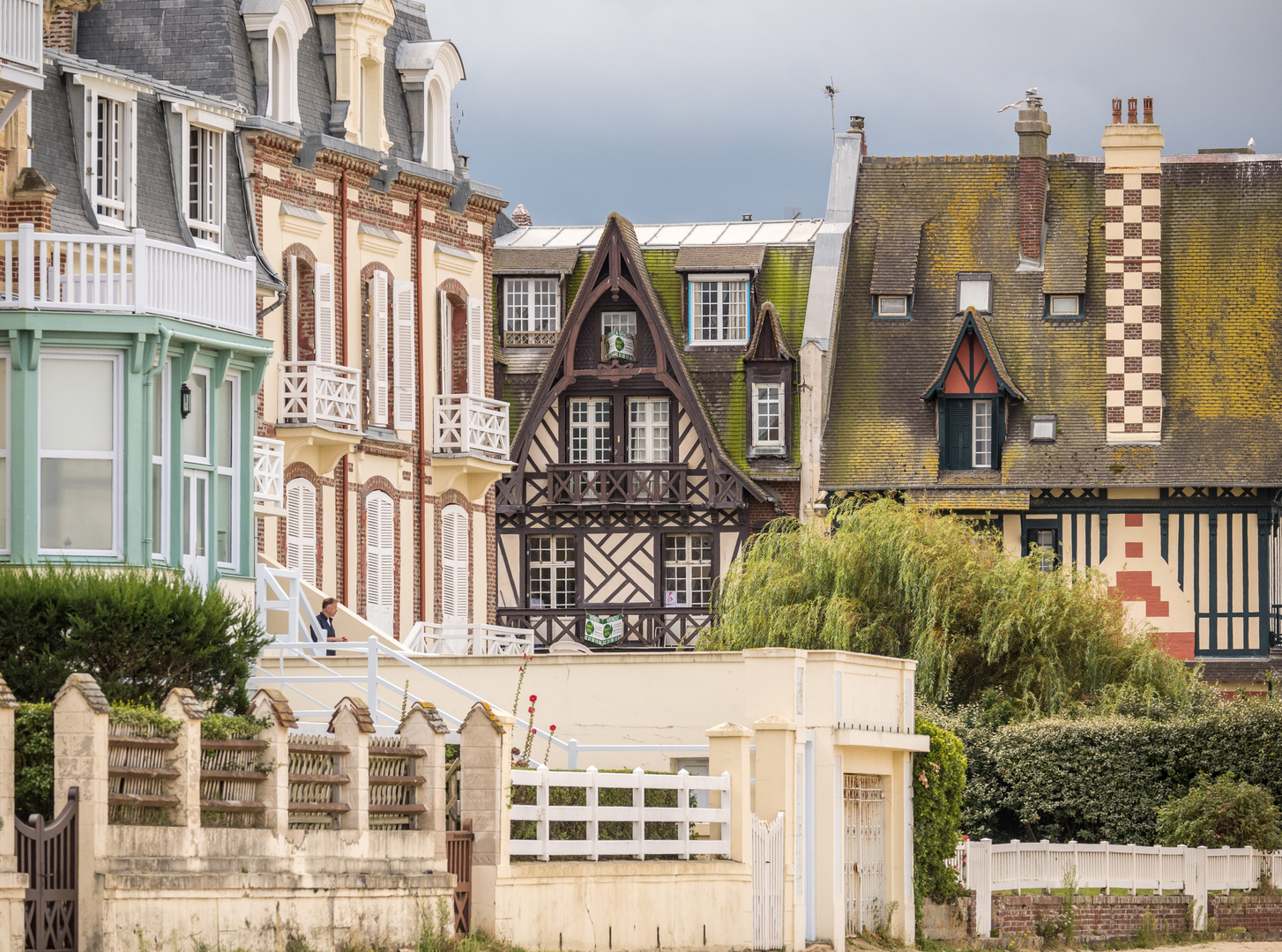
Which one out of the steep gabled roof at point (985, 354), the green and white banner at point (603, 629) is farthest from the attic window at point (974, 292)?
the green and white banner at point (603, 629)

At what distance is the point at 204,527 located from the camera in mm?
26234

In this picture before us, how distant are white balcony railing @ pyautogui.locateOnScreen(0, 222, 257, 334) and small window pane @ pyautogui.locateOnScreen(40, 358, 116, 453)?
589 millimetres

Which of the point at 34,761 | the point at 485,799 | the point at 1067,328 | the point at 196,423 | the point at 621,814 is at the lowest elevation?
the point at 621,814

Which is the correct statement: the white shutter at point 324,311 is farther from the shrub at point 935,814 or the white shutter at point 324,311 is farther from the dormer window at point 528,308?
the dormer window at point 528,308

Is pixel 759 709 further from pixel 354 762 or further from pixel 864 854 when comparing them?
pixel 354 762

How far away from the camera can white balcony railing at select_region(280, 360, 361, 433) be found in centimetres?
3500

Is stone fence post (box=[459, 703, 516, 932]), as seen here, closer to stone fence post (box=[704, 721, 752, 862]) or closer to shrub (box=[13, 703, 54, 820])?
stone fence post (box=[704, 721, 752, 862])

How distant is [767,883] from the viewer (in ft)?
83.9

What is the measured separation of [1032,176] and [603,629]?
494 inches

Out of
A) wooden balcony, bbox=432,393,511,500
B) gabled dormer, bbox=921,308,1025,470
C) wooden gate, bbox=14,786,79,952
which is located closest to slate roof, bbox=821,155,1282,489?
gabled dormer, bbox=921,308,1025,470

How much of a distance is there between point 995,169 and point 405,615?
1864 centimetres

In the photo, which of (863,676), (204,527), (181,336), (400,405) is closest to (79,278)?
(181,336)

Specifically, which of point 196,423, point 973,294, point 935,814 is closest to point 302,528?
point 196,423

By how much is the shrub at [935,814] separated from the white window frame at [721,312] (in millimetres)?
19438
